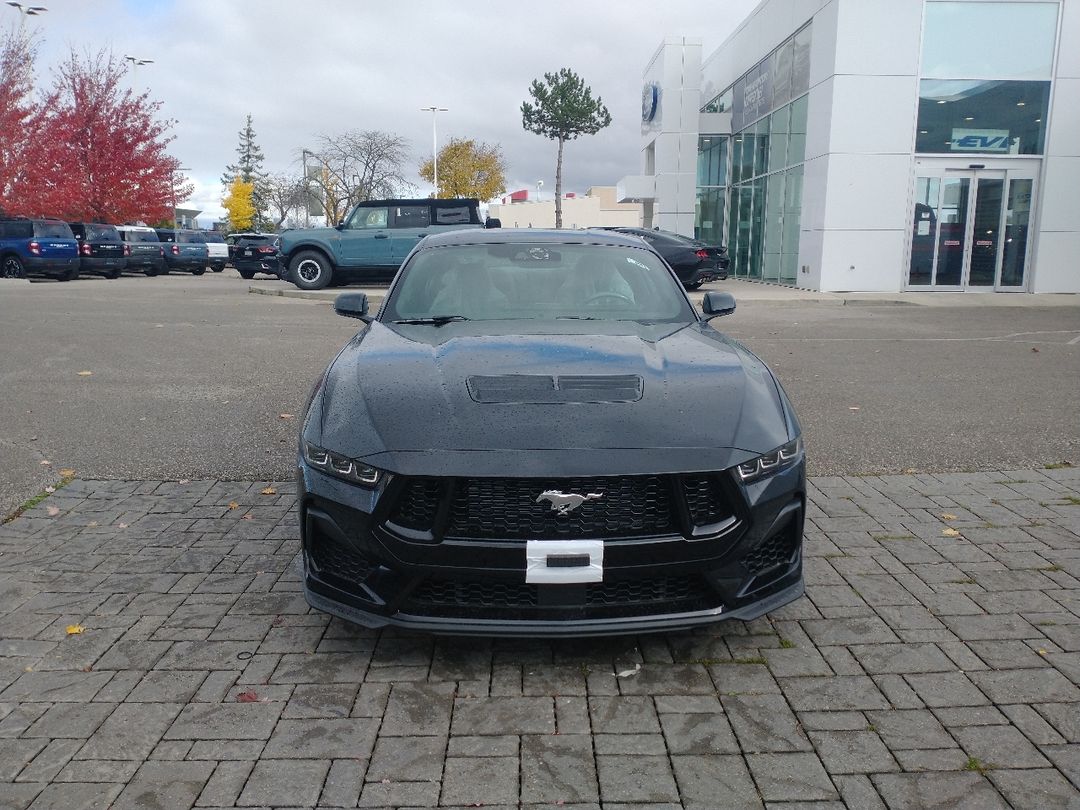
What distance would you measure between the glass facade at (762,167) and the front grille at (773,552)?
20880mm

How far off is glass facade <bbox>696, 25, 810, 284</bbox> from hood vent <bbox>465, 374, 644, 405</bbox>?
20.7m

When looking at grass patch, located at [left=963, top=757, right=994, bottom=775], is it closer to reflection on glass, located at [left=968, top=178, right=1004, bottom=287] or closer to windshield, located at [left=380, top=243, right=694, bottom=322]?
windshield, located at [left=380, top=243, right=694, bottom=322]

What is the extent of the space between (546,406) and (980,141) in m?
20.6

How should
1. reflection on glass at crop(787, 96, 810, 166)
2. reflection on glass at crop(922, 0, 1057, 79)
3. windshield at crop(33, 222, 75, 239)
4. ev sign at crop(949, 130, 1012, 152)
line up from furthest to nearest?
windshield at crop(33, 222, 75, 239)
reflection on glass at crop(787, 96, 810, 166)
ev sign at crop(949, 130, 1012, 152)
reflection on glass at crop(922, 0, 1057, 79)

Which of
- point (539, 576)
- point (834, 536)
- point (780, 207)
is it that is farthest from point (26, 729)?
point (780, 207)

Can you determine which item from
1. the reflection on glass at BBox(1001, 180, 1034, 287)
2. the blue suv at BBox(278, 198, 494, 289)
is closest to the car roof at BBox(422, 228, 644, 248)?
the blue suv at BBox(278, 198, 494, 289)

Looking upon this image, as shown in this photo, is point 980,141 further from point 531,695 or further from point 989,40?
point 531,695

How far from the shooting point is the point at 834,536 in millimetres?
4543

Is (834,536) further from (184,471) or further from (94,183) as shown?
(94,183)

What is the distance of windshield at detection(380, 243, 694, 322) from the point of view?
178 inches

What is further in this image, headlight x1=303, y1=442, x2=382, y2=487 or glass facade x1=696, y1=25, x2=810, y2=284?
glass facade x1=696, y1=25, x2=810, y2=284

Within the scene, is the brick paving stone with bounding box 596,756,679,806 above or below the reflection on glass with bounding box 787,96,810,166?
below

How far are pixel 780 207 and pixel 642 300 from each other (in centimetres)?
2140

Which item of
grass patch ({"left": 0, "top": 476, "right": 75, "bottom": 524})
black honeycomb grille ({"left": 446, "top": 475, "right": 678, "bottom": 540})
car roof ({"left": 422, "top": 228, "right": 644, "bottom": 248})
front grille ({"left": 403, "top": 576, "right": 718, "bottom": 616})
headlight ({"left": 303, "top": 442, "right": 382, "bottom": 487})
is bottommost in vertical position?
grass patch ({"left": 0, "top": 476, "right": 75, "bottom": 524})
